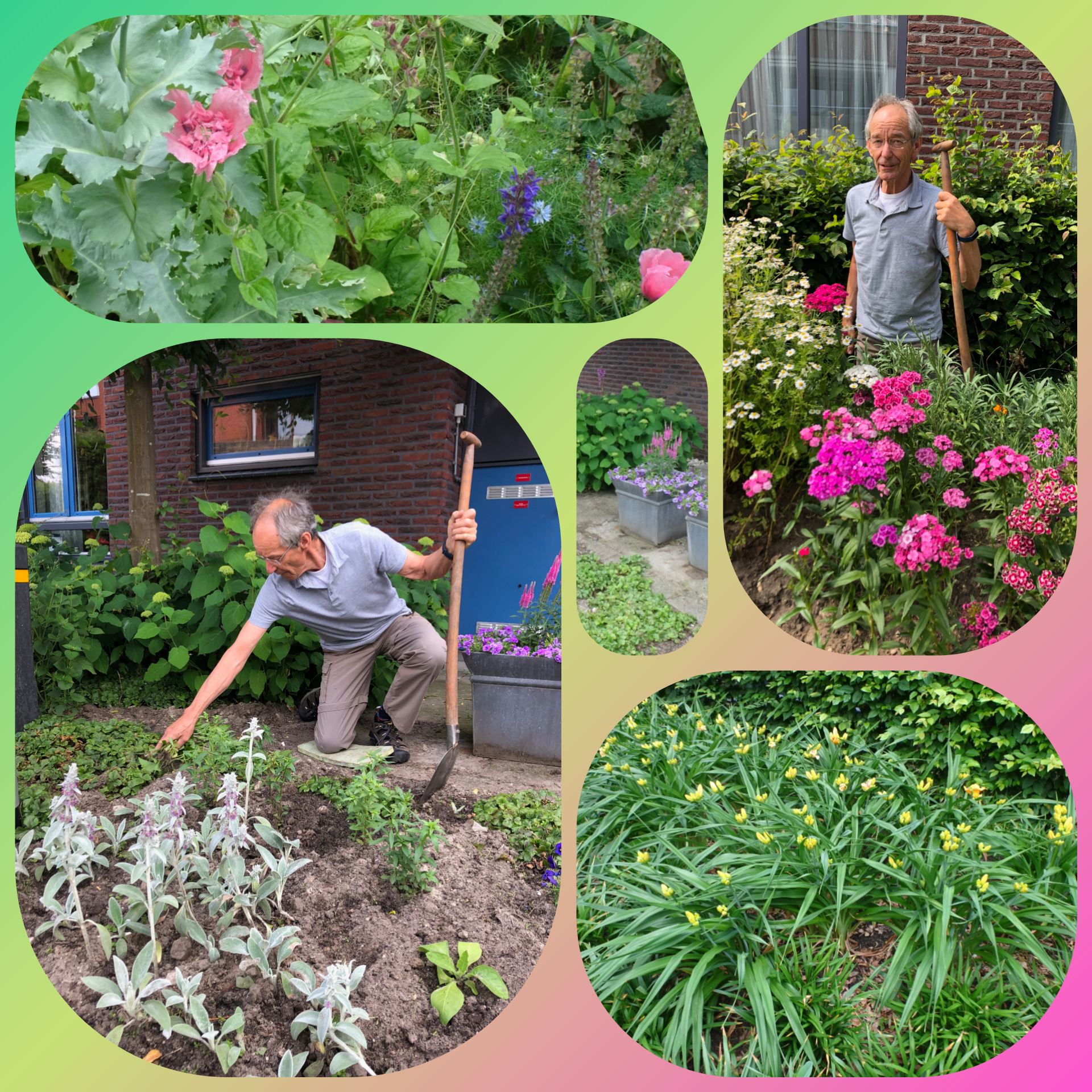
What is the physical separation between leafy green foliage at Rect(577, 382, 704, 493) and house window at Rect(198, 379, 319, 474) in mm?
753

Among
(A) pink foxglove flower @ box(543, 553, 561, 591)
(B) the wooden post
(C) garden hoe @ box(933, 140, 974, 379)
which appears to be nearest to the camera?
(C) garden hoe @ box(933, 140, 974, 379)

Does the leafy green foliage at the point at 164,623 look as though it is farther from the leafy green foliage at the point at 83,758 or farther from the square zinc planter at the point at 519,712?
the square zinc planter at the point at 519,712

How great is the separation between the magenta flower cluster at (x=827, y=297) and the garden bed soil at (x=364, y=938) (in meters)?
1.54

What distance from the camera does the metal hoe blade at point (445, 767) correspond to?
1.87 metres

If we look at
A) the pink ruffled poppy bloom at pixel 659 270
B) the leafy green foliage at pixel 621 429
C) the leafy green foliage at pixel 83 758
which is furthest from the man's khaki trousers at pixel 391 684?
the pink ruffled poppy bloom at pixel 659 270

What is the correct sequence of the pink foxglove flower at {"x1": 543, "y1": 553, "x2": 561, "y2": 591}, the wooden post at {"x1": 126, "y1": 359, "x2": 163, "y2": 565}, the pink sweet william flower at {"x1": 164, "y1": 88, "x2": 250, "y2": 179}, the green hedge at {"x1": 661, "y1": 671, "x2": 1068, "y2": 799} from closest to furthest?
1. the pink sweet william flower at {"x1": 164, "y1": 88, "x2": 250, "y2": 179}
2. the pink foxglove flower at {"x1": 543, "y1": 553, "x2": 561, "y2": 591}
3. the wooden post at {"x1": 126, "y1": 359, "x2": 163, "y2": 565}
4. the green hedge at {"x1": 661, "y1": 671, "x2": 1068, "y2": 799}

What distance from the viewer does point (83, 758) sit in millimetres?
1853

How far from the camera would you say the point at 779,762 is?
7.09 ft

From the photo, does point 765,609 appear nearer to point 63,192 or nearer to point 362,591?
point 362,591

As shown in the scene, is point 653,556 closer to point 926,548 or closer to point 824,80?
point 926,548

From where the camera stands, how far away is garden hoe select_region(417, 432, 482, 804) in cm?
170

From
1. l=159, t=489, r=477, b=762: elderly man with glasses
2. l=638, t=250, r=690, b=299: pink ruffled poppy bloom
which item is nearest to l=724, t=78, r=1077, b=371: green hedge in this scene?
l=638, t=250, r=690, b=299: pink ruffled poppy bloom

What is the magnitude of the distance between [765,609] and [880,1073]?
1010 millimetres

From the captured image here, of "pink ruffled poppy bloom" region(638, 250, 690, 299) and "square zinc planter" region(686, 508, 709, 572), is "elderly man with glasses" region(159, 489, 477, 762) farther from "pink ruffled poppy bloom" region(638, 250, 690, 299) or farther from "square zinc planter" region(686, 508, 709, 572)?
"pink ruffled poppy bloom" region(638, 250, 690, 299)
